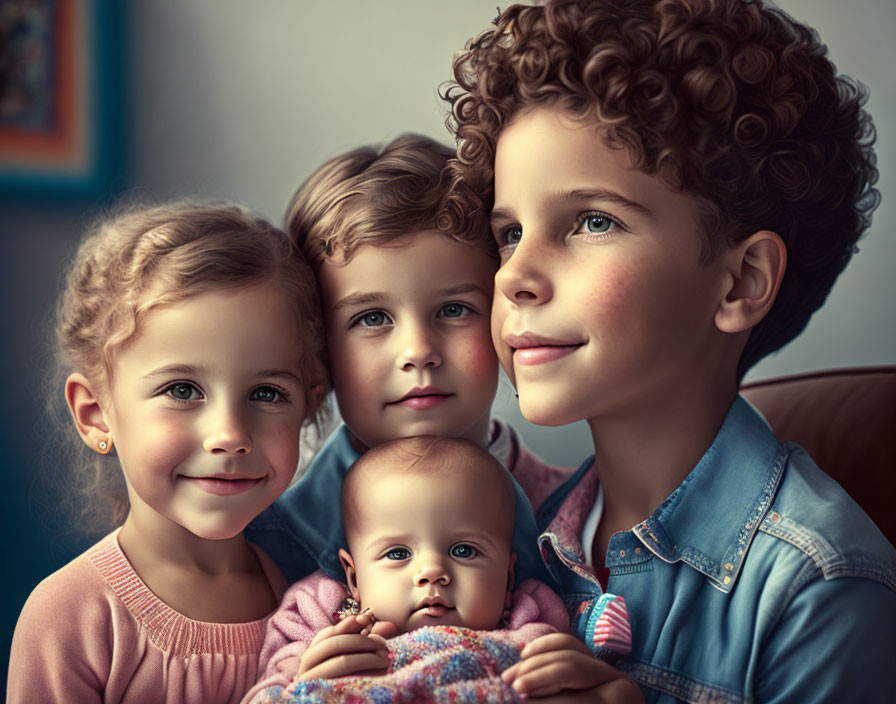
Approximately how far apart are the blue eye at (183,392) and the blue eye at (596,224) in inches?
18.8

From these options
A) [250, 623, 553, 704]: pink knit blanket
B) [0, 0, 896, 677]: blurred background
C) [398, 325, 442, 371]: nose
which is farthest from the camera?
[0, 0, 896, 677]: blurred background

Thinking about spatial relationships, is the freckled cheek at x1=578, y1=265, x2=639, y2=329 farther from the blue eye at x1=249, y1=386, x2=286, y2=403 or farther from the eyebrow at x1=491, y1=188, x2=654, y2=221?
the blue eye at x1=249, y1=386, x2=286, y2=403

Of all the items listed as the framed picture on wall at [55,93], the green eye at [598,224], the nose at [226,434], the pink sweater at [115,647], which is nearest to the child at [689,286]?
the green eye at [598,224]

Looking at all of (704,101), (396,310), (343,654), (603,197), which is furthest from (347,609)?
(704,101)

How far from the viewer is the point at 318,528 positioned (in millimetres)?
1284

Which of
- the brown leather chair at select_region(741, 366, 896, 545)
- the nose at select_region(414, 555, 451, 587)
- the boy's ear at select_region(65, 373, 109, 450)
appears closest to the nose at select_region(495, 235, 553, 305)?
the nose at select_region(414, 555, 451, 587)

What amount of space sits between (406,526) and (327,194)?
46cm

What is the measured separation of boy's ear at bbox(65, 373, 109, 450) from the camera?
3.84 ft

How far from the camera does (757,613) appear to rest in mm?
1031

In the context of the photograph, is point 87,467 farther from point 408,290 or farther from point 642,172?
point 642,172

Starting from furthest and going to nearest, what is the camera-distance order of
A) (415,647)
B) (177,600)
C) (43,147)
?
(43,147)
(177,600)
(415,647)

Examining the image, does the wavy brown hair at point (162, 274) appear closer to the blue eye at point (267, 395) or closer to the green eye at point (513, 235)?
the blue eye at point (267, 395)

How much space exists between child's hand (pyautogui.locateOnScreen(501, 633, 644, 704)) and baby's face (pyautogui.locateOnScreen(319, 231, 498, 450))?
33 centimetres

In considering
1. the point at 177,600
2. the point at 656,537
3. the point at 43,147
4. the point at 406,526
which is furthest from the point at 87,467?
the point at 43,147
